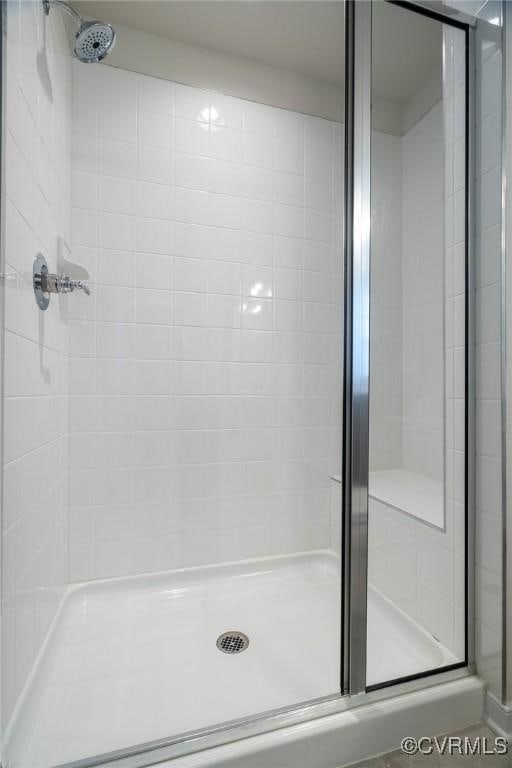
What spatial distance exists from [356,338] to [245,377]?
82 cm

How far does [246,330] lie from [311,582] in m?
1.17

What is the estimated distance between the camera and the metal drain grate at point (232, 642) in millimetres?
1245

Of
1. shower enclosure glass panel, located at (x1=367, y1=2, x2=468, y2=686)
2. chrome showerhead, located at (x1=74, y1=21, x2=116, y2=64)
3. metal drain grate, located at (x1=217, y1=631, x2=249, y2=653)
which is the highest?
chrome showerhead, located at (x1=74, y1=21, x2=116, y2=64)

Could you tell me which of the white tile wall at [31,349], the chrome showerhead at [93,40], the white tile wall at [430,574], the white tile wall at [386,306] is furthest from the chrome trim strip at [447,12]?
the white tile wall at [430,574]

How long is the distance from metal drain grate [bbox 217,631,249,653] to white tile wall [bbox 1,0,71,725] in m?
0.57

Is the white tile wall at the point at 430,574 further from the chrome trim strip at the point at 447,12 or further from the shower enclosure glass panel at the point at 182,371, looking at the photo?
the chrome trim strip at the point at 447,12

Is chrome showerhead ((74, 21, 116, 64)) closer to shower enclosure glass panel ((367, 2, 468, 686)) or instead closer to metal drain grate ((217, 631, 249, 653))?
shower enclosure glass panel ((367, 2, 468, 686))

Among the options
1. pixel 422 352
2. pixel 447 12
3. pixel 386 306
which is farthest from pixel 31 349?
pixel 447 12

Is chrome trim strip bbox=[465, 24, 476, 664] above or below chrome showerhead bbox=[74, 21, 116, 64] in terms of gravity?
below

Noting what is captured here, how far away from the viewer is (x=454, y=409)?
3.65 ft

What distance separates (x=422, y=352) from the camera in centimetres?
110

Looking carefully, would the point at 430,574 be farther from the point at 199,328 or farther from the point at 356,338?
the point at 199,328

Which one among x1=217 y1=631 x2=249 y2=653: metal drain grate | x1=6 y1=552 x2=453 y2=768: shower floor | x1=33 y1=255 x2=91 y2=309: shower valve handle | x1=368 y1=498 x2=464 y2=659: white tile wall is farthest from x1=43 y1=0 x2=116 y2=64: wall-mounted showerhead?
x1=217 y1=631 x2=249 y2=653: metal drain grate

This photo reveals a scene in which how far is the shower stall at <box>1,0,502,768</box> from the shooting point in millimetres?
939
